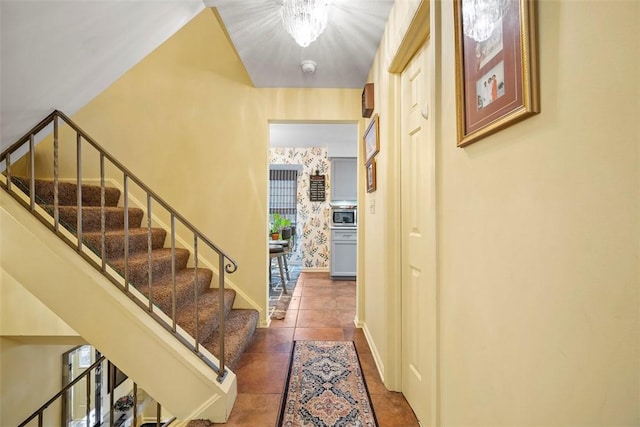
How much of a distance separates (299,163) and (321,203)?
98 cm

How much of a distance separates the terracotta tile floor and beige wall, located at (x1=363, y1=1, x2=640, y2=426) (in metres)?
0.93

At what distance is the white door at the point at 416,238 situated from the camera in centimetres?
144

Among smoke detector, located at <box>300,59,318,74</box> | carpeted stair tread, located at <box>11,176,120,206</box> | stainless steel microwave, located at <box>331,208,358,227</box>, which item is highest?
smoke detector, located at <box>300,59,318,74</box>

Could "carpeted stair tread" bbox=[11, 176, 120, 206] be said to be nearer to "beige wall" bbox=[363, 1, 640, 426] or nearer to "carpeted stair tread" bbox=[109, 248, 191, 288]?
"carpeted stair tread" bbox=[109, 248, 191, 288]

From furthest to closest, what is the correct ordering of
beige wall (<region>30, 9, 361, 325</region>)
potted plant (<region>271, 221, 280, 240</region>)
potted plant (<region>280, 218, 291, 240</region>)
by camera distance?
potted plant (<region>280, 218, 291, 240</region>) → potted plant (<region>271, 221, 280, 240</region>) → beige wall (<region>30, 9, 361, 325</region>)

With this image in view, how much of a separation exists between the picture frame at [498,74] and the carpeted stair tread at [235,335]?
2.01 m

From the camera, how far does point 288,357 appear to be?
224 cm

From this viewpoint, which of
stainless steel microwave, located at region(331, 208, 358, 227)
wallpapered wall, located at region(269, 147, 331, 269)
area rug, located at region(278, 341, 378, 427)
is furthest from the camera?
wallpapered wall, located at region(269, 147, 331, 269)

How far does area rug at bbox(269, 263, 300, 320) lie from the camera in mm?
3291

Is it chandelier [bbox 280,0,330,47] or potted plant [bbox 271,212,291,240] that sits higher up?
chandelier [bbox 280,0,330,47]

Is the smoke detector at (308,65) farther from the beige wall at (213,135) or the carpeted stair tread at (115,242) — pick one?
the carpeted stair tread at (115,242)

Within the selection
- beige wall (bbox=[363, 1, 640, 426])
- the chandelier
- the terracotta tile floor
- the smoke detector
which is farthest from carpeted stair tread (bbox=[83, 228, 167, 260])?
beige wall (bbox=[363, 1, 640, 426])

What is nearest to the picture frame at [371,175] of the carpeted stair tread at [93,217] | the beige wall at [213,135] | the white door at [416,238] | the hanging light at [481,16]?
the white door at [416,238]

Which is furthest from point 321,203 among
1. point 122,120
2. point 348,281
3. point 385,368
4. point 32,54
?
point 32,54
